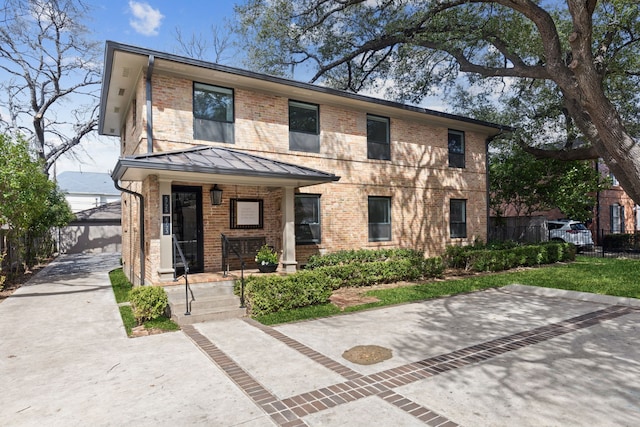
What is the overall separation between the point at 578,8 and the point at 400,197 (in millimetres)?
7326

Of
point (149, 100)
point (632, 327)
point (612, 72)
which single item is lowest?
point (632, 327)

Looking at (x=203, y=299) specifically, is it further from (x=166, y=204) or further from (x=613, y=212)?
(x=613, y=212)

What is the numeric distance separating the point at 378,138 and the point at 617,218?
66.8 feet

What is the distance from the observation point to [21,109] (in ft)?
73.8

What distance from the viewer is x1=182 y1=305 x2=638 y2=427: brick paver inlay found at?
3.62 m

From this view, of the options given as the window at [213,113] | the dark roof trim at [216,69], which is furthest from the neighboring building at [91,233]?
the window at [213,113]

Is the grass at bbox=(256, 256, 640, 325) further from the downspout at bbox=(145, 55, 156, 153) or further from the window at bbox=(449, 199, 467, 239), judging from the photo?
the downspout at bbox=(145, 55, 156, 153)

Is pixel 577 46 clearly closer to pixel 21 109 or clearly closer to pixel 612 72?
pixel 612 72

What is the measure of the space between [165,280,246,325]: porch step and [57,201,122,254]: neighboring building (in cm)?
2226

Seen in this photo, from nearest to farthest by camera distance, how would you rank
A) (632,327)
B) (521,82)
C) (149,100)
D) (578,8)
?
(632,327) < (578,8) < (149,100) < (521,82)

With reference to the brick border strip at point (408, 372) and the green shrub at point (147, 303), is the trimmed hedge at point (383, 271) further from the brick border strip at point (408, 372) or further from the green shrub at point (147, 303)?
the green shrub at point (147, 303)

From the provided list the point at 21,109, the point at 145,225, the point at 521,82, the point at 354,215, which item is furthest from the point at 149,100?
the point at 21,109

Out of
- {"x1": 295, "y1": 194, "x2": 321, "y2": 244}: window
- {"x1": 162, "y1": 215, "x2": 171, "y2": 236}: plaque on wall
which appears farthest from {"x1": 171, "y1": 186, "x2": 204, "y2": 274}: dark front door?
{"x1": 295, "y1": 194, "x2": 321, "y2": 244}: window

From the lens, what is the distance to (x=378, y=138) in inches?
509
